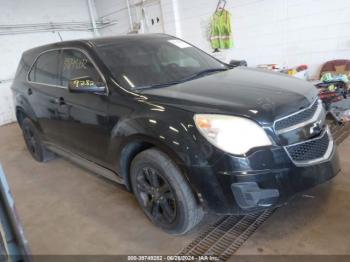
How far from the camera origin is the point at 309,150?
174 centimetres

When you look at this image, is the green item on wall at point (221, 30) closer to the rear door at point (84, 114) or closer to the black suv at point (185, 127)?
the black suv at point (185, 127)

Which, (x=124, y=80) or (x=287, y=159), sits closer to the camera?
(x=287, y=159)

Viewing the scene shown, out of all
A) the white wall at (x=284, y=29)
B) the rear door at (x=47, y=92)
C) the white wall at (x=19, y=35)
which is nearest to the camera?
the rear door at (x=47, y=92)

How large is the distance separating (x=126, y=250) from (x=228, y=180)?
0.88 m

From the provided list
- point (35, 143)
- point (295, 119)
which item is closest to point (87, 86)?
point (295, 119)

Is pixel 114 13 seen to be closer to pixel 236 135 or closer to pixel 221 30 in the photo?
pixel 221 30

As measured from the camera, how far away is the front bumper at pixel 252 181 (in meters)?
1.59

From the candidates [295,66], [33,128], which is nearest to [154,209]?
[33,128]

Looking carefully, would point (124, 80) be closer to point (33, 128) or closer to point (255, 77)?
point (255, 77)

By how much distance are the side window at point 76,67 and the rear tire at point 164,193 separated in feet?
2.52

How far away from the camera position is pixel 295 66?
206 inches

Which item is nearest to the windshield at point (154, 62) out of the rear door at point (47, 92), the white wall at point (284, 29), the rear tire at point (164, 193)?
the rear tire at point (164, 193)

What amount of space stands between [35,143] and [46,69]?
1071mm

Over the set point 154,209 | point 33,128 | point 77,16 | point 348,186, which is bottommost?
point 348,186
